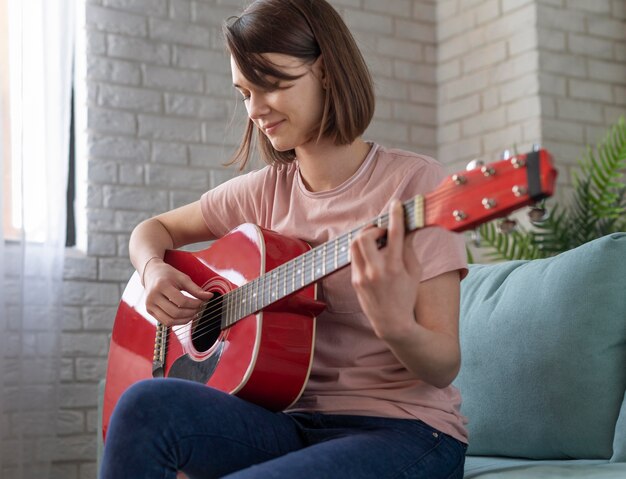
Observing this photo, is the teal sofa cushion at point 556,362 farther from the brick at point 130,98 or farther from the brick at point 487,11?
the brick at point 487,11

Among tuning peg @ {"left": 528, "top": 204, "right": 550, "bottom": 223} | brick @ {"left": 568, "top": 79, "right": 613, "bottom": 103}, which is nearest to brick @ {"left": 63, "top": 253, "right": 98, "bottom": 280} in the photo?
brick @ {"left": 568, "top": 79, "right": 613, "bottom": 103}

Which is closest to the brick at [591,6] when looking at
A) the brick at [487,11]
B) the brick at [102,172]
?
the brick at [487,11]

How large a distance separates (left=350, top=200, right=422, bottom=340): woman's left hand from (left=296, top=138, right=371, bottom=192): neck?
15.8 inches

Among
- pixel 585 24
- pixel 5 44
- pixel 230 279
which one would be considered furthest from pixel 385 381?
pixel 585 24

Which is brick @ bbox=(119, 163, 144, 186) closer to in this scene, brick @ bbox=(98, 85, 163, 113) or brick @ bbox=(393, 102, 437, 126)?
brick @ bbox=(98, 85, 163, 113)

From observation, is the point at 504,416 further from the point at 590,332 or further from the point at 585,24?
the point at 585,24

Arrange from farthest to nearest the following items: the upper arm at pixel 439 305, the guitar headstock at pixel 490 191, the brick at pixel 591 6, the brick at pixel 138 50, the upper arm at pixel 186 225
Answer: the brick at pixel 591 6, the brick at pixel 138 50, the upper arm at pixel 186 225, the upper arm at pixel 439 305, the guitar headstock at pixel 490 191

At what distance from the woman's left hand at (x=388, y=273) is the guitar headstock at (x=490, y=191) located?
0.14ft

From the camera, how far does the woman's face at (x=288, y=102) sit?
1.44 m

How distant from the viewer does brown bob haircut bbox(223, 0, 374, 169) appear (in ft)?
4.70

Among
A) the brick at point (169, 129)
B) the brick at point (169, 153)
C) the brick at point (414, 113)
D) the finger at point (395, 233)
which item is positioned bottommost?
the finger at point (395, 233)

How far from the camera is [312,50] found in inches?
57.5

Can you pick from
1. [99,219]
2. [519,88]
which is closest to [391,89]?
[519,88]

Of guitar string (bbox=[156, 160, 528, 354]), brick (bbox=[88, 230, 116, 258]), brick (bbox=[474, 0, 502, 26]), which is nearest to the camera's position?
guitar string (bbox=[156, 160, 528, 354])
